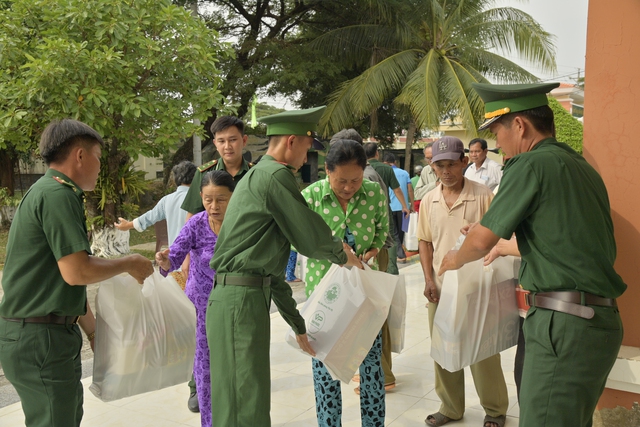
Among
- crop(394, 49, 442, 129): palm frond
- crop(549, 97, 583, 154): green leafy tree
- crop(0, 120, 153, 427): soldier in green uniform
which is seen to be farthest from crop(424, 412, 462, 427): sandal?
crop(394, 49, 442, 129): palm frond

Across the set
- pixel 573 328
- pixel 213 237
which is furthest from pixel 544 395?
pixel 213 237

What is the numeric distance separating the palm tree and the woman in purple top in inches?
484

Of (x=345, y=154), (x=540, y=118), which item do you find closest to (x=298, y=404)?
(x=345, y=154)

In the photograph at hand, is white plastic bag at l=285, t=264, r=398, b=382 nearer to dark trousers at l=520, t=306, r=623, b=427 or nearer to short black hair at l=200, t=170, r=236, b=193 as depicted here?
short black hair at l=200, t=170, r=236, b=193

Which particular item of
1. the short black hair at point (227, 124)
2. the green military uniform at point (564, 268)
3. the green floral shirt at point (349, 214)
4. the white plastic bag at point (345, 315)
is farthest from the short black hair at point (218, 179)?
the green military uniform at point (564, 268)

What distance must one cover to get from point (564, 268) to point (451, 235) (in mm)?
1239

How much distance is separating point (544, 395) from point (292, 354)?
312 centimetres

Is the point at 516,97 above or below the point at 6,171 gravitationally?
above

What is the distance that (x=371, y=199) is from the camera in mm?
3285

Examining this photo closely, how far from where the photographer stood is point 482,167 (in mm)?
6668

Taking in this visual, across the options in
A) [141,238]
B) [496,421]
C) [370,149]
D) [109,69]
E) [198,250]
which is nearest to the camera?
[198,250]

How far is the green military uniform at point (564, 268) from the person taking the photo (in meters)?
2.09

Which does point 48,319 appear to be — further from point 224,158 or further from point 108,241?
point 108,241

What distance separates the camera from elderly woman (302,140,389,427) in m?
3.04
